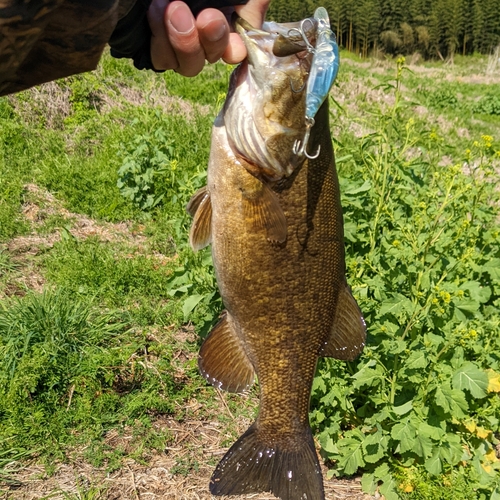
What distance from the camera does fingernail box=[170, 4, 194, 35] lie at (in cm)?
194

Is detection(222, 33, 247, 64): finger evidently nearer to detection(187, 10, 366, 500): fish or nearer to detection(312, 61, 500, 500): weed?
detection(187, 10, 366, 500): fish

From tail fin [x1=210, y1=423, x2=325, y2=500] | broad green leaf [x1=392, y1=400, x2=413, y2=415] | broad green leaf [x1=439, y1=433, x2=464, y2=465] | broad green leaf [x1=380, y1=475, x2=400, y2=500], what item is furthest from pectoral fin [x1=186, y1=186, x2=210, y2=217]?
broad green leaf [x1=380, y1=475, x2=400, y2=500]

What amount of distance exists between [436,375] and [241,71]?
1943mm

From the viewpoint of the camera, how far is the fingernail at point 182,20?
6.35 feet

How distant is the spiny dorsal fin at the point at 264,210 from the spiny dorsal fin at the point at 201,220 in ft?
0.77

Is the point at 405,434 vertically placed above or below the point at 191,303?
below

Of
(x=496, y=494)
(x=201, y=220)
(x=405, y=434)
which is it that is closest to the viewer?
(x=201, y=220)

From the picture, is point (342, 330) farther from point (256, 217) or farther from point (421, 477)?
point (421, 477)

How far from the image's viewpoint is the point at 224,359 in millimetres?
2400

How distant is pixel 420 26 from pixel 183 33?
2700 centimetres

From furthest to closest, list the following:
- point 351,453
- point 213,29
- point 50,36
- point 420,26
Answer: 1. point 420,26
2. point 351,453
3. point 213,29
4. point 50,36

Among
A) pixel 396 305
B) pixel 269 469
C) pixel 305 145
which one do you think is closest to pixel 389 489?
pixel 396 305

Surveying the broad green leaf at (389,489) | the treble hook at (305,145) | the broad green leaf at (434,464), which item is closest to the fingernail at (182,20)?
the treble hook at (305,145)

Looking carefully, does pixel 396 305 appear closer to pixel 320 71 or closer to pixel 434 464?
pixel 434 464
